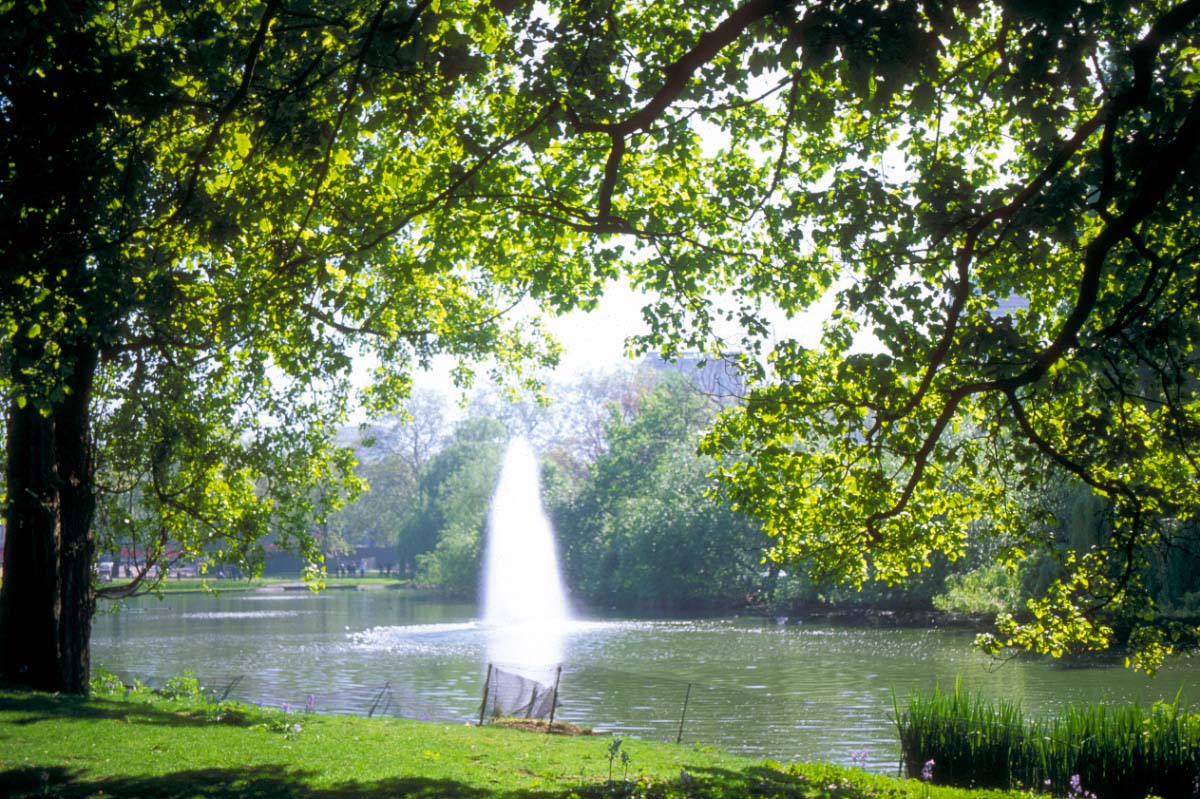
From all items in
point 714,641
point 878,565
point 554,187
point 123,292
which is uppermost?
point 554,187

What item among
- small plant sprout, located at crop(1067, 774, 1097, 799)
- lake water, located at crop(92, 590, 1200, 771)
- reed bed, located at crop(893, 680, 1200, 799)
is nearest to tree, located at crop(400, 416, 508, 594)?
lake water, located at crop(92, 590, 1200, 771)

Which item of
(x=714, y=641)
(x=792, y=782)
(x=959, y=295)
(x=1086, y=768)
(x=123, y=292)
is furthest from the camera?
(x=714, y=641)

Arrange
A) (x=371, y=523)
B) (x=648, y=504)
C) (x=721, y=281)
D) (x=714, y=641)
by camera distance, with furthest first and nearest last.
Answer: (x=371, y=523)
(x=648, y=504)
(x=714, y=641)
(x=721, y=281)

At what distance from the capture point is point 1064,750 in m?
14.6

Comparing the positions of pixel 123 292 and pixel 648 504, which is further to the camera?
pixel 648 504

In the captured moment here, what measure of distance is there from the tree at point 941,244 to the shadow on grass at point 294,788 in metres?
3.58

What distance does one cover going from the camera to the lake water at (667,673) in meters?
23.4

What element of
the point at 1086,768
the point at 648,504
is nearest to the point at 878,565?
the point at 1086,768

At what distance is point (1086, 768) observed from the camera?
1434 centimetres

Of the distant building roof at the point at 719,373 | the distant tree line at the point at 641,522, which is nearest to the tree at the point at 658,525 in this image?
the distant tree line at the point at 641,522

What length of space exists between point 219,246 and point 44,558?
752 cm

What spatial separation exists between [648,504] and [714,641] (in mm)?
22661

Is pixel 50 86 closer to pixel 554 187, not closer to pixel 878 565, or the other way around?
pixel 554 187

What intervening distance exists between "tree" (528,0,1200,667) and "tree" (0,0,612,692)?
1906mm
